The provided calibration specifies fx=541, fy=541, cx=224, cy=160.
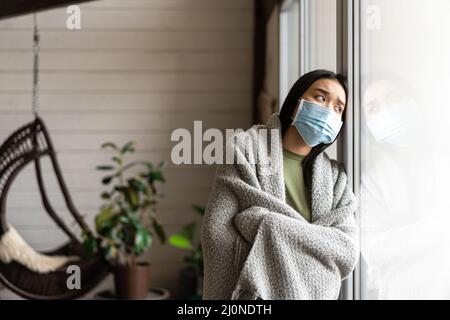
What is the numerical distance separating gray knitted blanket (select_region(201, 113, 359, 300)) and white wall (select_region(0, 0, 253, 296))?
1.80 meters

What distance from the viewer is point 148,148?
2.83 metres

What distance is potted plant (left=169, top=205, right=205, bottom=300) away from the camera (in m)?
2.58

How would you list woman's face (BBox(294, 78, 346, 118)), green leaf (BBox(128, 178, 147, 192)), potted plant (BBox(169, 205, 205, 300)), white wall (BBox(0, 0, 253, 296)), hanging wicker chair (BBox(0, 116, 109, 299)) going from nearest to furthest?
woman's face (BBox(294, 78, 346, 118)) < hanging wicker chair (BBox(0, 116, 109, 299)) < green leaf (BBox(128, 178, 147, 192)) < potted plant (BBox(169, 205, 205, 300)) < white wall (BBox(0, 0, 253, 296))

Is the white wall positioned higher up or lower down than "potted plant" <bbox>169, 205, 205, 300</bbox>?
higher up

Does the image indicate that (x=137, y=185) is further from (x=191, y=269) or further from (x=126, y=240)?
(x=191, y=269)

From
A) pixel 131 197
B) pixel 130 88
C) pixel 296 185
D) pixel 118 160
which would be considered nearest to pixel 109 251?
pixel 131 197

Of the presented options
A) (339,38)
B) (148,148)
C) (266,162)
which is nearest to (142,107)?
(148,148)

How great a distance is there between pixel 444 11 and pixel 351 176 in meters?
0.41

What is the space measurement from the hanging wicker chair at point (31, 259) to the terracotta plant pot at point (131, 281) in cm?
8

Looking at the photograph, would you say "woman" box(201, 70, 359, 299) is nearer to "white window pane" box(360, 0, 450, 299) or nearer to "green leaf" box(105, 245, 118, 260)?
"white window pane" box(360, 0, 450, 299)

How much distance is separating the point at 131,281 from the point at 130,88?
1.02 meters

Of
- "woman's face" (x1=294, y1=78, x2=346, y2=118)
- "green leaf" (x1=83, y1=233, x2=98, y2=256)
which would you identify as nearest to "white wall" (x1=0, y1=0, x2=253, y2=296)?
"green leaf" (x1=83, y1=233, x2=98, y2=256)
